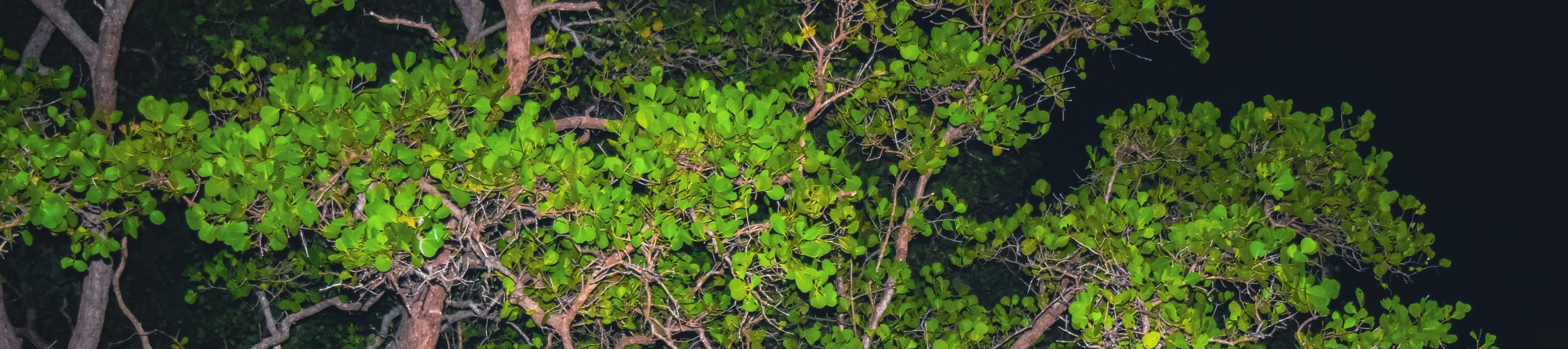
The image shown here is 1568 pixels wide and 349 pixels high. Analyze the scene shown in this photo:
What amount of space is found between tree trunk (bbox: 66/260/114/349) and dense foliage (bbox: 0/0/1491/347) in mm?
42

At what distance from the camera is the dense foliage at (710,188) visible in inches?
202

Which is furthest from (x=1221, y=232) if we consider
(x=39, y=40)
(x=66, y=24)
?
(x=39, y=40)

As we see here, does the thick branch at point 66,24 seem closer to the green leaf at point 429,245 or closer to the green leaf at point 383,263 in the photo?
the green leaf at point 383,263

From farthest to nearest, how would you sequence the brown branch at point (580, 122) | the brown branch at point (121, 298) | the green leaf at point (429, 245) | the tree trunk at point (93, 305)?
the tree trunk at point (93, 305) → the brown branch at point (121, 298) → the brown branch at point (580, 122) → the green leaf at point (429, 245)

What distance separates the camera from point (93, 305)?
838 centimetres

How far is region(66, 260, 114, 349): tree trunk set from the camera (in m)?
8.31

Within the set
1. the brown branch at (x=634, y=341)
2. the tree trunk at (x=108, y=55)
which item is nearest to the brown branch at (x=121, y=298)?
the tree trunk at (x=108, y=55)

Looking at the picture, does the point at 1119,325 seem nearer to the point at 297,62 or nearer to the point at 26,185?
the point at 26,185

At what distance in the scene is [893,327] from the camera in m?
7.34

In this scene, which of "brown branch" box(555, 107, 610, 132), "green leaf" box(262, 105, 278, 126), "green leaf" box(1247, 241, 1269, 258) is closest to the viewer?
"green leaf" box(262, 105, 278, 126)

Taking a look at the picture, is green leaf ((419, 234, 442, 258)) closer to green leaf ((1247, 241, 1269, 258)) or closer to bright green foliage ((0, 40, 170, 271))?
bright green foliage ((0, 40, 170, 271))

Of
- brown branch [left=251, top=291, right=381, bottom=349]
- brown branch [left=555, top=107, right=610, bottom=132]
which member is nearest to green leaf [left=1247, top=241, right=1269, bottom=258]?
brown branch [left=555, top=107, right=610, bottom=132]

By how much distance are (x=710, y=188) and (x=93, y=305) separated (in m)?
5.47

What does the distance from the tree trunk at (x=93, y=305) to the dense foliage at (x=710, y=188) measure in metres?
0.04
